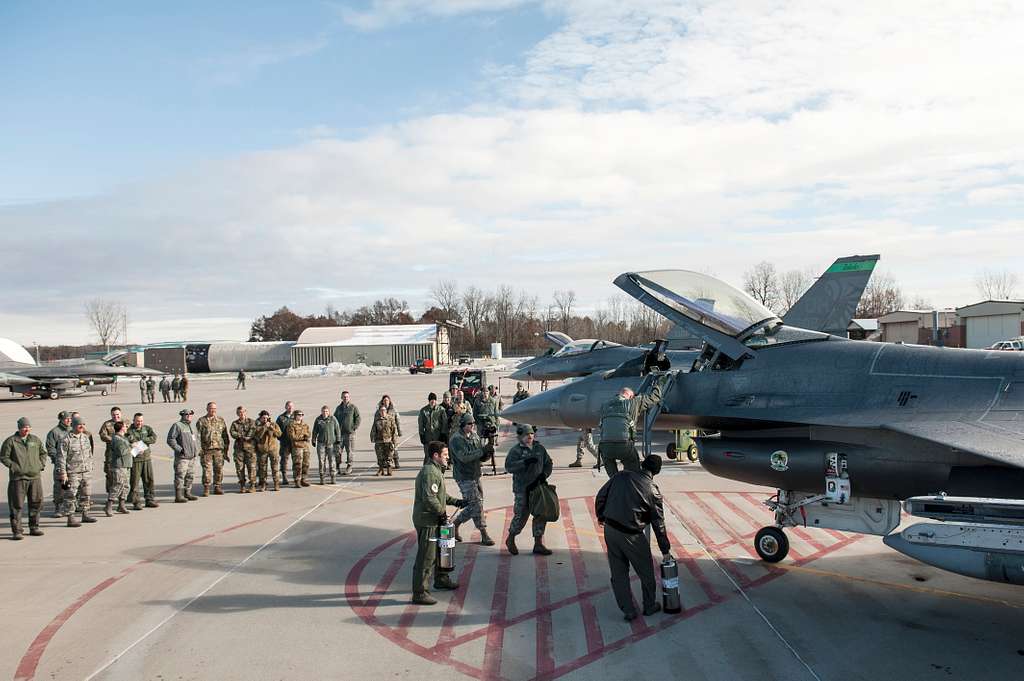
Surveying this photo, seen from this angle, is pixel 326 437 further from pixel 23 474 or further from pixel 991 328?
pixel 991 328

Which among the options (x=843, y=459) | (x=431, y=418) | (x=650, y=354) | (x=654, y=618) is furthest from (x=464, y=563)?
(x=431, y=418)

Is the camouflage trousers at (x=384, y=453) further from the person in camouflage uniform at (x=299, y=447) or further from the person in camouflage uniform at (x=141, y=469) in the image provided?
the person in camouflage uniform at (x=141, y=469)

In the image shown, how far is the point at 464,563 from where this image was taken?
8.01 metres

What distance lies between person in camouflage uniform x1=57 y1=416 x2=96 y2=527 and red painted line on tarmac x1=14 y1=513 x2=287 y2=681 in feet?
8.65

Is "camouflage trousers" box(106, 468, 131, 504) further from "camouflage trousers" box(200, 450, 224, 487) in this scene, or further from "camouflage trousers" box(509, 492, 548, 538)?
"camouflage trousers" box(509, 492, 548, 538)

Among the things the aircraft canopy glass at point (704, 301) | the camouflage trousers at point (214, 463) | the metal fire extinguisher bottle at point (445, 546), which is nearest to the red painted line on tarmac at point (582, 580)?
the metal fire extinguisher bottle at point (445, 546)

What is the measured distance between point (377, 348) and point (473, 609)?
66.8 m

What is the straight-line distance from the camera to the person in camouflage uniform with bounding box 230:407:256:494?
12531mm

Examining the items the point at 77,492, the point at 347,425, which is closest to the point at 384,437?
the point at 347,425

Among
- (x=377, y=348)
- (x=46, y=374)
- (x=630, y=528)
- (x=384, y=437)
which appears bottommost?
(x=630, y=528)

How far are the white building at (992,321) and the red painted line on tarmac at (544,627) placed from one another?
48.3 meters

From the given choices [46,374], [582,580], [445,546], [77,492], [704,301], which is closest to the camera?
[445,546]

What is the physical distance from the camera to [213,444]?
12570mm

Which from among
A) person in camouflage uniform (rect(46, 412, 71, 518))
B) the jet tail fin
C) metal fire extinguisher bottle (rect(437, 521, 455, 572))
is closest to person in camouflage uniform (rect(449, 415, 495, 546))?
metal fire extinguisher bottle (rect(437, 521, 455, 572))
